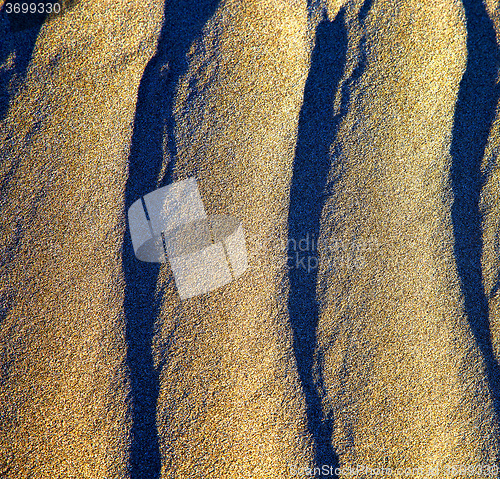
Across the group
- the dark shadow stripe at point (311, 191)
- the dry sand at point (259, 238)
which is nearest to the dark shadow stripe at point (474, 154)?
the dry sand at point (259, 238)

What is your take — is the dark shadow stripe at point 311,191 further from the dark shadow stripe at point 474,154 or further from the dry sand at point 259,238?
the dark shadow stripe at point 474,154

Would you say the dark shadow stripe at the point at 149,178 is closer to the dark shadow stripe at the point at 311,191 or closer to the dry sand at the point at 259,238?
the dry sand at the point at 259,238

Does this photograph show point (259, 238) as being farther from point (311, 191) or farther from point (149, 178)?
point (149, 178)

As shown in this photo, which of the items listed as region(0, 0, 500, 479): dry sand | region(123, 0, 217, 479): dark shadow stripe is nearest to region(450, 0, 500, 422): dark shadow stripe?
region(0, 0, 500, 479): dry sand

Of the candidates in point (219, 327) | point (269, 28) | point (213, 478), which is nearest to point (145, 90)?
point (269, 28)

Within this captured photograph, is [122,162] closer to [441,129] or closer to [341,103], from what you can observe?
[341,103]

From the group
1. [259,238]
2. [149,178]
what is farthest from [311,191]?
[149,178]

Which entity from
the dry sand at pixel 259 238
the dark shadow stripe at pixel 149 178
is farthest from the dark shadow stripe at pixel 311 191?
the dark shadow stripe at pixel 149 178
